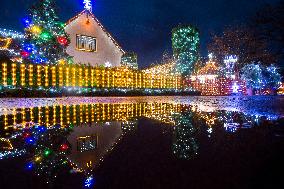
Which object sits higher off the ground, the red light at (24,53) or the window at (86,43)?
the window at (86,43)

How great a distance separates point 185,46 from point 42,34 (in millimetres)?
13011

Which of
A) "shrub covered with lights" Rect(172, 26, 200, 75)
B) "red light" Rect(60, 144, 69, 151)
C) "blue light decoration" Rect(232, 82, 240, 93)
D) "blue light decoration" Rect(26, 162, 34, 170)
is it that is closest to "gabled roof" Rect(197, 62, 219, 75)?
"blue light decoration" Rect(232, 82, 240, 93)

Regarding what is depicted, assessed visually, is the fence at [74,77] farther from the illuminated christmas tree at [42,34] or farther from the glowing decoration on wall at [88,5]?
the glowing decoration on wall at [88,5]

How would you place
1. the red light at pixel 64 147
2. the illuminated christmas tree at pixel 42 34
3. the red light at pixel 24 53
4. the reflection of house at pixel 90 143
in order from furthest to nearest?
the illuminated christmas tree at pixel 42 34, the red light at pixel 24 53, the red light at pixel 64 147, the reflection of house at pixel 90 143

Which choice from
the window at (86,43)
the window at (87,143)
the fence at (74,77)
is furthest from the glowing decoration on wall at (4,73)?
the window at (86,43)

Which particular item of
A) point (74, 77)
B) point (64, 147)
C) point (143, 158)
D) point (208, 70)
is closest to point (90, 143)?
point (64, 147)

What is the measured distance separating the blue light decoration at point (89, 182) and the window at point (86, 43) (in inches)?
1067

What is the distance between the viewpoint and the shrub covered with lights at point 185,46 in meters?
26.3

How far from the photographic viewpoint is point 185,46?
1040 inches

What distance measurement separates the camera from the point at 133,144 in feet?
8.97

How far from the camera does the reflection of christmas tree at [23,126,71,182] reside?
74.7 inches

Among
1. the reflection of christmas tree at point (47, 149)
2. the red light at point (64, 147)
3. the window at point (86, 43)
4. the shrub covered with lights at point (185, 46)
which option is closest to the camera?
the reflection of christmas tree at point (47, 149)

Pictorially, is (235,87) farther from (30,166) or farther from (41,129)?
(30,166)

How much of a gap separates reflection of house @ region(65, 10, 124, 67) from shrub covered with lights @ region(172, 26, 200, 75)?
23.9ft
